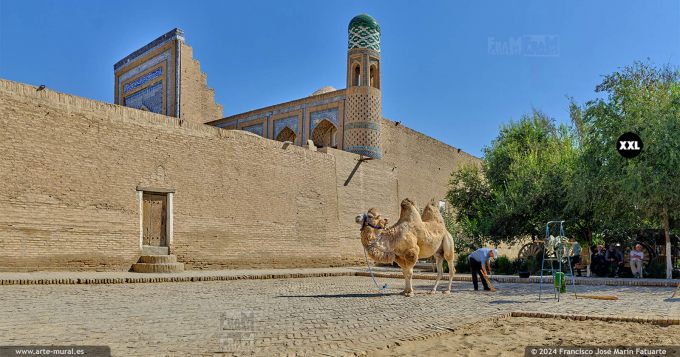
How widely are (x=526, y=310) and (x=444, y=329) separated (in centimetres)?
241

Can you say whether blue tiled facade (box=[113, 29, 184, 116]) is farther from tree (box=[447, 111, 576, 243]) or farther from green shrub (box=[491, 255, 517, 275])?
green shrub (box=[491, 255, 517, 275])

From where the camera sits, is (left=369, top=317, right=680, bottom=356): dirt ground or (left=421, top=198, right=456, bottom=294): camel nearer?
(left=369, top=317, right=680, bottom=356): dirt ground

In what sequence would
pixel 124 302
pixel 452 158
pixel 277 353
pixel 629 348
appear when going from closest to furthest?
pixel 277 353 → pixel 629 348 → pixel 124 302 → pixel 452 158

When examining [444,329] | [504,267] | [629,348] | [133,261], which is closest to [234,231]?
[133,261]

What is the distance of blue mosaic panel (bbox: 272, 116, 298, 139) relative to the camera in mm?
26969

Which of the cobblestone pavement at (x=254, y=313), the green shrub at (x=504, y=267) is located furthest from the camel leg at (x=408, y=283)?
the green shrub at (x=504, y=267)

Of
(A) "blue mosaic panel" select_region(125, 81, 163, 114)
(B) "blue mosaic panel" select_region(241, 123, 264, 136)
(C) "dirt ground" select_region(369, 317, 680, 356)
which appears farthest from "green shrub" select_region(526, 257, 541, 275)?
(A) "blue mosaic panel" select_region(125, 81, 163, 114)

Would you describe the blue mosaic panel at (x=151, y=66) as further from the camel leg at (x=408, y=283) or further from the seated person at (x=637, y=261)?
the seated person at (x=637, y=261)

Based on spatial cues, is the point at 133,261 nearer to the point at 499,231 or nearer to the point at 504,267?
the point at 504,267

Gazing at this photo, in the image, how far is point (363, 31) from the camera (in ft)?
79.3

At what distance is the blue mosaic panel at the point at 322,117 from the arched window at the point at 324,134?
0.51 ft

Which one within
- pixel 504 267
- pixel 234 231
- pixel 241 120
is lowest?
pixel 504 267

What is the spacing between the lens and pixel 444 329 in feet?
21.7

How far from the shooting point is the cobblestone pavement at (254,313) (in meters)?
5.64
